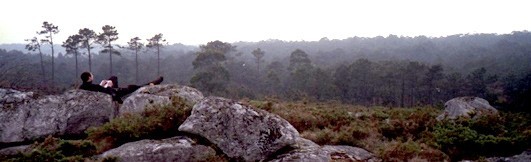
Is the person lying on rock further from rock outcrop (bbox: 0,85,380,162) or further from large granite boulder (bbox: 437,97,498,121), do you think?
large granite boulder (bbox: 437,97,498,121)

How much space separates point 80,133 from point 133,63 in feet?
290

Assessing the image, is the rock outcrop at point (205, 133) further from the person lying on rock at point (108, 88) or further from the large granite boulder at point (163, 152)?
the person lying on rock at point (108, 88)

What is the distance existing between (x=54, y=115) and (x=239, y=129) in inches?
135

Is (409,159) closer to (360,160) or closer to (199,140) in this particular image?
(360,160)

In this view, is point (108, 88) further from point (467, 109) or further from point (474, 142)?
point (467, 109)

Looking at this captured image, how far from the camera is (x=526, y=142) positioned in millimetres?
10164

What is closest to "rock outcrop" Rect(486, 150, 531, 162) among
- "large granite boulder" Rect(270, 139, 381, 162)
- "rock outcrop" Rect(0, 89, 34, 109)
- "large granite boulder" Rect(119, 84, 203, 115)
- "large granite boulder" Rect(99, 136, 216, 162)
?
"large granite boulder" Rect(270, 139, 381, 162)

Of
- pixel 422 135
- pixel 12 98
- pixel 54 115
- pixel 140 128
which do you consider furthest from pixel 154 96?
pixel 422 135

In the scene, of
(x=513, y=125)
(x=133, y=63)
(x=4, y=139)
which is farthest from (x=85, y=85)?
(x=133, y=63)

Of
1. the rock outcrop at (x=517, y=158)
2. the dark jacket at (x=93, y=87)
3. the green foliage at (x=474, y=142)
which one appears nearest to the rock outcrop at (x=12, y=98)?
the dark jacket at (x=93, y=87)

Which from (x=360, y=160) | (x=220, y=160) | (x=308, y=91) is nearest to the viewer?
(x=220, y=160)

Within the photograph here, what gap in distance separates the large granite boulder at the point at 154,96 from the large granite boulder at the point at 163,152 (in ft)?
5.41

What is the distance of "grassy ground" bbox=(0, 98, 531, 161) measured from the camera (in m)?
5.64

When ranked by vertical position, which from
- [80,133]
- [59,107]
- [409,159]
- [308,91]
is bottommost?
[308,91]
